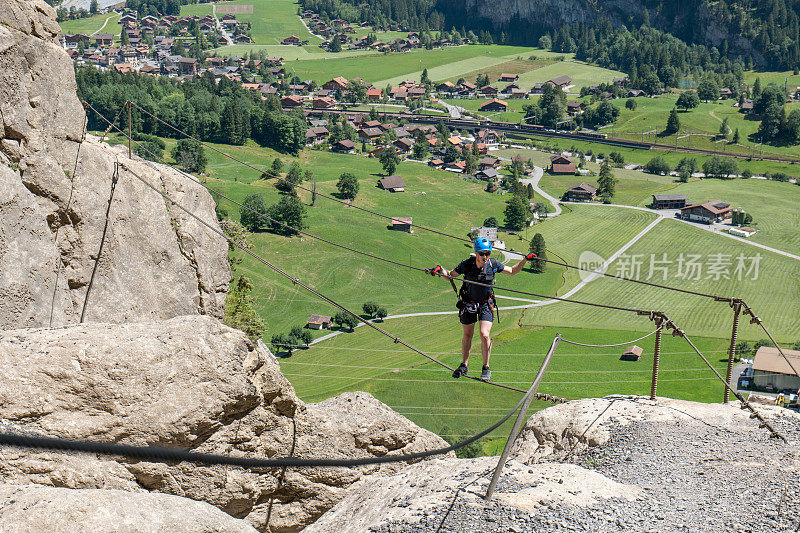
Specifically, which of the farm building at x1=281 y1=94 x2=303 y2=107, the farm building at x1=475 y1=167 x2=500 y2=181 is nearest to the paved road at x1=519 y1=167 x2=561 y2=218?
the farm building at x1=475 y1=167 x2=500 y2=181

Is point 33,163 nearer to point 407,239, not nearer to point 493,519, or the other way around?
point 493,519

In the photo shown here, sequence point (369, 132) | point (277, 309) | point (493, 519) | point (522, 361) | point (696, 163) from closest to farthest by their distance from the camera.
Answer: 1. point (493, 519)
2. point (522, 361)
3. point (277, 309)
4. point (696, 163)
5. point (369, 132)

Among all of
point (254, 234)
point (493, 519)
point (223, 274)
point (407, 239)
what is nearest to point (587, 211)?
point (407, 239)

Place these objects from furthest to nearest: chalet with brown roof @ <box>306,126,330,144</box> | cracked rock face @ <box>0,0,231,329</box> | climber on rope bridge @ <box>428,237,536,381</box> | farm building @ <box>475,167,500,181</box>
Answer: chalet with brown roof @ <box>306,126,330,144</box>, farm building @ <box>475,167,500,181</box>, cracked rock face @ <box>0,0,231,329</box>, climber on rope bridge @ <box>428,237,536,381</box>

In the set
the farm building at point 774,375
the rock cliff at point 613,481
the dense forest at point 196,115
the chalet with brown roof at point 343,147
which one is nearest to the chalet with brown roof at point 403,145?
the chalet with brown roof at point 343,147

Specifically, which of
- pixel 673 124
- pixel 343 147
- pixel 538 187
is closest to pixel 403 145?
pixel 343 147

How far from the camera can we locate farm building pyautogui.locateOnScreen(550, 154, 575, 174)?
506ft

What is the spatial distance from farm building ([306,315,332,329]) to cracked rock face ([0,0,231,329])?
181ft

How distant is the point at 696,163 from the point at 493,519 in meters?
162

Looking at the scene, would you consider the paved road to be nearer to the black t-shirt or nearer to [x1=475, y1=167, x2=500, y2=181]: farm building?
[x1=475, y1=167, x2=500, y2=181]: farm building

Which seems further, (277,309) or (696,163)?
(696,163)

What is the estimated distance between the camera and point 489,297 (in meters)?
15.6

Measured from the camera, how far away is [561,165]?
511ft

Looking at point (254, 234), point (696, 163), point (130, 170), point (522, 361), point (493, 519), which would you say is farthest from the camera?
point (696, 163)
